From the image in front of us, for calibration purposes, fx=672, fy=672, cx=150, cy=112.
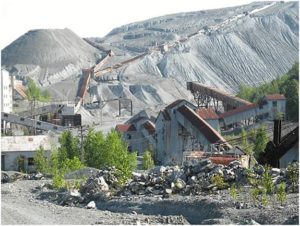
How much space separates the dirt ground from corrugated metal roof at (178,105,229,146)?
714 centimetres

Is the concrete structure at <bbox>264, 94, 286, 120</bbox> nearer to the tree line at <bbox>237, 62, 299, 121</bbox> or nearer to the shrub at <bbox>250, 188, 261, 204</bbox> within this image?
the tree line at <bbox>237, 62, 299, 121</bbox>

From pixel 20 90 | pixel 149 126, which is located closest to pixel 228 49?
pixel 20 90

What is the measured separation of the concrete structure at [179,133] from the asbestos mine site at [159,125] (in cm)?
7

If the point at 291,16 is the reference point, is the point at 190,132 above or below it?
below

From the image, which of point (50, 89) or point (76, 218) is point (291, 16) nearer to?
point (50, 89)

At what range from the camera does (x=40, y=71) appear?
57.3 meters

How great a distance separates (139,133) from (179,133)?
5.68 m

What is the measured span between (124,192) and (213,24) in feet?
174

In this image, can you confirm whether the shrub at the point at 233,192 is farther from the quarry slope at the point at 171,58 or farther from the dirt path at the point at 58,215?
the quarry slope at the point at 171,58

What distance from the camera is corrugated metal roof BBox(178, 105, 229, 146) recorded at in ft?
67.3

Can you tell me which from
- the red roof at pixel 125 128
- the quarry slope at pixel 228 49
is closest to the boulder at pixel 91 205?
the red roof at pixel 125 128

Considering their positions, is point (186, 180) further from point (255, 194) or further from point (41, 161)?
point (41, 161)

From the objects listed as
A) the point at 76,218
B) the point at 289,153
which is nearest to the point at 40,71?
the point at 289,153

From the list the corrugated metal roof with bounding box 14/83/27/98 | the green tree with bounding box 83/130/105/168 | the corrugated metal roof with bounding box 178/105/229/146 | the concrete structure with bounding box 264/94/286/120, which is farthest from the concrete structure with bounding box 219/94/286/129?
the corrugated metal roof with bounding box 14/83/27/98
